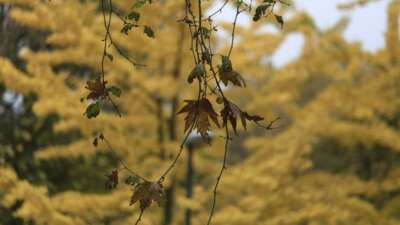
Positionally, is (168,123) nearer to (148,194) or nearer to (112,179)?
(112,179)

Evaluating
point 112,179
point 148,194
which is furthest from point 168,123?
point 148,194

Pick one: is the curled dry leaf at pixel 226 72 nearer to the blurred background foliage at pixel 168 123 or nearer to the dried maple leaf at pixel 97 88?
the dried maple leaf at pixel 97 88

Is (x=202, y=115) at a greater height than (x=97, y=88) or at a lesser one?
lesser

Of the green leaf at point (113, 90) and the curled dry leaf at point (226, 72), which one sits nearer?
the curled dry leaf at point (226, 72)

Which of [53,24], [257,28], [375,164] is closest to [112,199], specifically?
[53,24]

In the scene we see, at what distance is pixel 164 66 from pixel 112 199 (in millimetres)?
1818

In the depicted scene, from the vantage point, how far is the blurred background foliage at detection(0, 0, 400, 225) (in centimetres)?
599

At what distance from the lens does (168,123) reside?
7.19 m

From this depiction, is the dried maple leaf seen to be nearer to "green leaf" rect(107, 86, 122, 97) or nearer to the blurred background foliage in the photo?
"green leaf" rect(107, 86, 122, 97)

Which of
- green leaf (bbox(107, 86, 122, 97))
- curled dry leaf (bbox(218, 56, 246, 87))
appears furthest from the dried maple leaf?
curled dry leaf (bbox(218, 56, 246, 87))

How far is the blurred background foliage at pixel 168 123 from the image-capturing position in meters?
5.99

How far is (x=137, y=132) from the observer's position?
291 inches

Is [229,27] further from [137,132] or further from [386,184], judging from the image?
[386,184]

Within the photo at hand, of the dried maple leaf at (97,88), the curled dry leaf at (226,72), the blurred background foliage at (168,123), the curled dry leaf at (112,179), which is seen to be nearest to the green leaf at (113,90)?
the dried maple leaf at (97,88)
